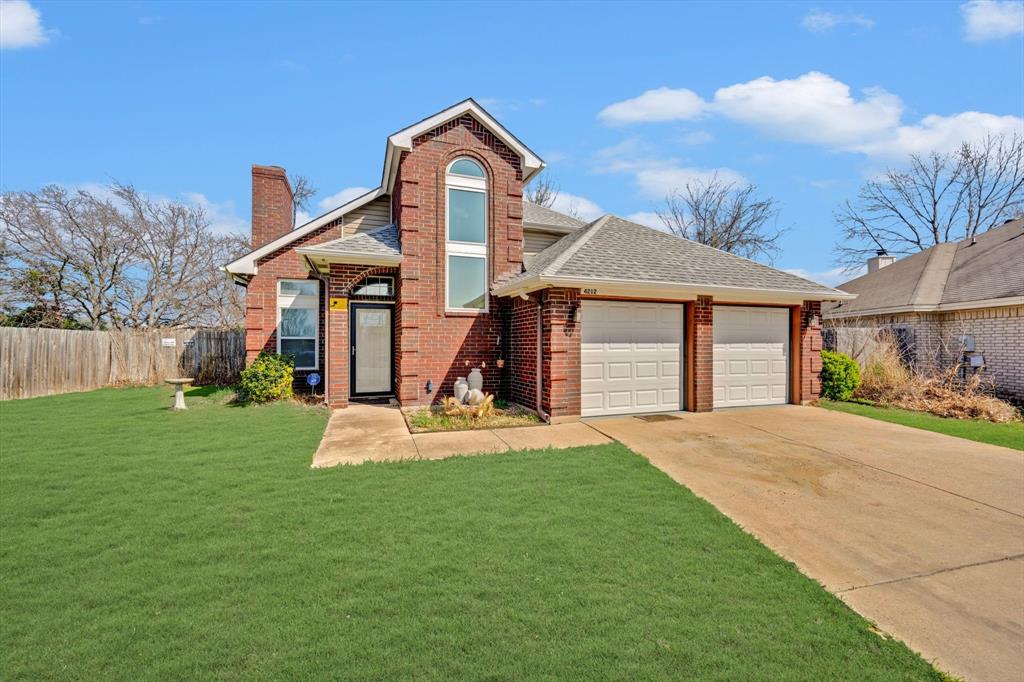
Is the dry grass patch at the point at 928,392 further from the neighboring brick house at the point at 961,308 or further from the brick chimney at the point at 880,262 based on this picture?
the brick chimney at the point at 880,262

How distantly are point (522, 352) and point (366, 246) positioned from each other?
4.35m

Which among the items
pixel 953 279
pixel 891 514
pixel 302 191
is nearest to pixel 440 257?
pixel 891 514

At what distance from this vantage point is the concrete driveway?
2.80 m

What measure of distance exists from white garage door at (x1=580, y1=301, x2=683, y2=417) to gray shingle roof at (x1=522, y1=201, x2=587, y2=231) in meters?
4.26

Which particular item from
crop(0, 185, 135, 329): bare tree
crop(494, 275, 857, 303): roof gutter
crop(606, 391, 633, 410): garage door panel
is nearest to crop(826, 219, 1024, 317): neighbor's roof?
crop(494, 275, 857, 303): roof gutter

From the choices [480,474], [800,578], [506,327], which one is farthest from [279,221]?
[800,578]

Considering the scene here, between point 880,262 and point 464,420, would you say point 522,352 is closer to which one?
point 464,420

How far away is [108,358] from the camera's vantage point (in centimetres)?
1458

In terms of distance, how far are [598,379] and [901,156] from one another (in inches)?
1091

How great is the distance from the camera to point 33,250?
17172mm

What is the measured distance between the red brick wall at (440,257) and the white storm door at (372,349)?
120 cm

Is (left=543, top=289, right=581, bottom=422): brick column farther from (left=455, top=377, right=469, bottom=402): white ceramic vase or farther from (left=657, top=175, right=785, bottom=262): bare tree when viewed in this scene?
(left=657, top=175, right=785, bottom=262): bare tree

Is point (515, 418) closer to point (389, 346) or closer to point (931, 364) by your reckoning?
point (389, 346)

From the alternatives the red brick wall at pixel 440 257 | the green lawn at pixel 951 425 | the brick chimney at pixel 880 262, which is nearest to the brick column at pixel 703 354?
the green lawn at pixel 951 425
